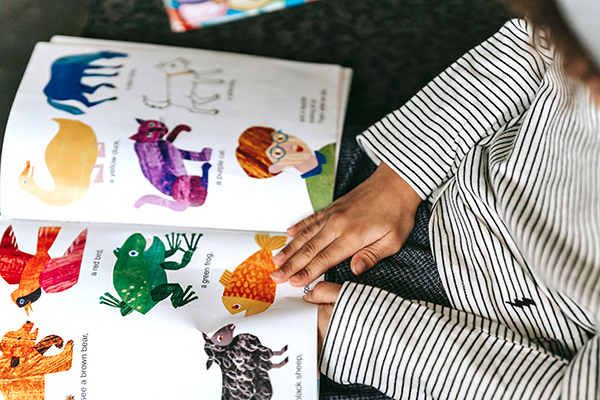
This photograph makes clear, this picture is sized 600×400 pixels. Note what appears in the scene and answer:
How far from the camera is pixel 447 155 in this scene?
497mm

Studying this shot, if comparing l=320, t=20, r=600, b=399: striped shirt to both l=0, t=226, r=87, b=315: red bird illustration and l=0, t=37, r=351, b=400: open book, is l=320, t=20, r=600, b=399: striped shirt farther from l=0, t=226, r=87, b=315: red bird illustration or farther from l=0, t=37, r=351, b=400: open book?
l=0, t=226, r=87, b=315: red bird illustration

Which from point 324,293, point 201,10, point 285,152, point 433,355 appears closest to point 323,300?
point 324,293

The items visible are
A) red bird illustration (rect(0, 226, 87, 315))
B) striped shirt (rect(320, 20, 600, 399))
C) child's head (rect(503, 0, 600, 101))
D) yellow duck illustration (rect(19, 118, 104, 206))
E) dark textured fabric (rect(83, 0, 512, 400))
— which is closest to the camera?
child's head (rect(503, 0, 600, 101))

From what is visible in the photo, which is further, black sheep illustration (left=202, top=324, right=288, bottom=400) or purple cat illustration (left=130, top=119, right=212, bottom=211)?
purple cat illustration (left=130, top=119, right=212, bottom=211)

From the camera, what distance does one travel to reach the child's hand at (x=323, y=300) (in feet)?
1.46

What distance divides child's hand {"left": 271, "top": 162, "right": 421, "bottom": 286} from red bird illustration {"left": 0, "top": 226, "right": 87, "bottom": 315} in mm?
213

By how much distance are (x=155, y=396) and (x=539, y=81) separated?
0.50 meters

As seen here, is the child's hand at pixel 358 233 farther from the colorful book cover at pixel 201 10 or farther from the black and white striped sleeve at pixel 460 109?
the colorful book cover at pixel 201 10

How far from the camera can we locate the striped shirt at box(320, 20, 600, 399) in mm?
332

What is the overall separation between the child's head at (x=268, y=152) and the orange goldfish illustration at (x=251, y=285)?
0.11m

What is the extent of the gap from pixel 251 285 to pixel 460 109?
30cm

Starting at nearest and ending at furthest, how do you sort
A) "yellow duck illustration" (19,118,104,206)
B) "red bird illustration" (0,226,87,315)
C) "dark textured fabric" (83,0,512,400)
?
"red bird illustration" (0,226,87,315)
"yellow duck illustration" (19,118,104,206)
"dark textured fabric" (83,0,512,400)

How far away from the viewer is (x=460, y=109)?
49cm

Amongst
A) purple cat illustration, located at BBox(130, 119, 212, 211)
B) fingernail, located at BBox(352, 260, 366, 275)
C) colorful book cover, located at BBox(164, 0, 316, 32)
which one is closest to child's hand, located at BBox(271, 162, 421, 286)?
fingernail, located at BBox(352, 260, 366, 275)
